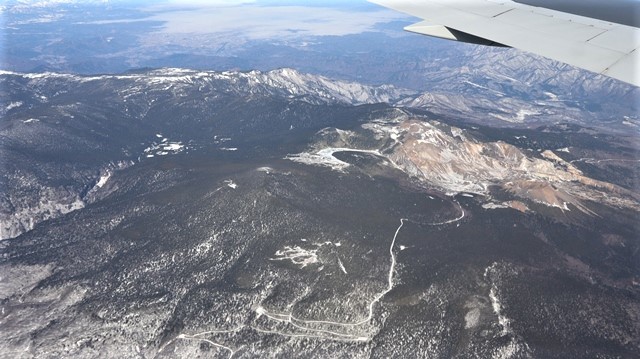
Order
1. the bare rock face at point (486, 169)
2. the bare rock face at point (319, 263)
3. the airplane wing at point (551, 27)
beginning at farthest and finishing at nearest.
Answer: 1. the bare rock face at point (486, 169)
2. the bare rock face at point (319, 263)
3. the airplane wing at point (551, 27)

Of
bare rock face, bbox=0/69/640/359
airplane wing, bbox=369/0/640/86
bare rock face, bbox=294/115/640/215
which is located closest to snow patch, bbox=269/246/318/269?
bare rock face, bbox=0/69/640/359

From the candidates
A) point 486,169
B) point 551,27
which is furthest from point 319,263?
point 486,169

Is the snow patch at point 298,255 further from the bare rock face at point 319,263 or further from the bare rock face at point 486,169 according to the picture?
the bare rock face at point 486,169

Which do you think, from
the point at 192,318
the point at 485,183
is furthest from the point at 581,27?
the point at 485,183

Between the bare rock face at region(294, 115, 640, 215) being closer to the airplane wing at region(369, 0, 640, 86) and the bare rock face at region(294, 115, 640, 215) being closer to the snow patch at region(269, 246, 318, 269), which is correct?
the snow patch at region(269, 246, 318, 269)

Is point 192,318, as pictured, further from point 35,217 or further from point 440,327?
point 35,217

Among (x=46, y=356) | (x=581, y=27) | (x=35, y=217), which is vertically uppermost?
(x=581, y=27)

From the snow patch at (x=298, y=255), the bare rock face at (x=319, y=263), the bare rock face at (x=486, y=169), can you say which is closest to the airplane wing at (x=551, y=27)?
the bare rock face at (x=319, y=263)

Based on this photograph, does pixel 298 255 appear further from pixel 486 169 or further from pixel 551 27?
pixel 486 169
